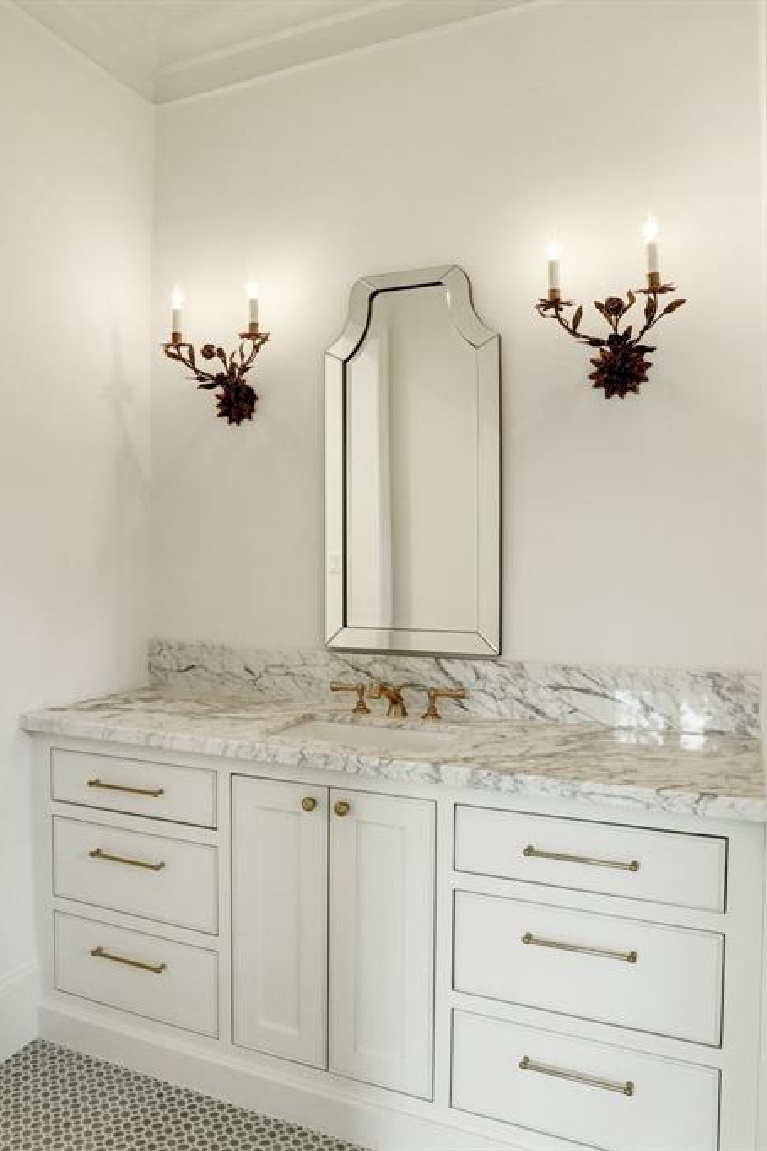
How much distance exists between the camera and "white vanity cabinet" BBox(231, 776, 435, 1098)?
6.56 feet

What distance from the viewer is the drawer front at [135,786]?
2.25 m

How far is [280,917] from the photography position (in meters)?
2.15

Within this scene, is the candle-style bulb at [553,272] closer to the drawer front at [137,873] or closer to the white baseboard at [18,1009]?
the drawer front at [137,873]

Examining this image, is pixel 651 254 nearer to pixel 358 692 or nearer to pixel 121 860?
pixel 358 692

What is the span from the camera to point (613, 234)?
2.35 meters

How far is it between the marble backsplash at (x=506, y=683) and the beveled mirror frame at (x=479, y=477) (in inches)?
2.2

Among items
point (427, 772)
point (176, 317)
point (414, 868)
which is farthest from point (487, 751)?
point (176, 317)

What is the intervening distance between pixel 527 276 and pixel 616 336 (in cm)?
34

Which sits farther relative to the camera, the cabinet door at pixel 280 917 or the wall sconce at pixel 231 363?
the wall sconce at pixel 231 363

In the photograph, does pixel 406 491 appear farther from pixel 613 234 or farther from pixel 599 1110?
pixel 599 1110

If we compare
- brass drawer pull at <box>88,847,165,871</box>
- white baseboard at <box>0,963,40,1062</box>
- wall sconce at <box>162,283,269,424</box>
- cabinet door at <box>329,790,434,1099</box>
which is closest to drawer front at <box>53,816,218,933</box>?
brass drawer pull at <box>88,847,165,871</box>

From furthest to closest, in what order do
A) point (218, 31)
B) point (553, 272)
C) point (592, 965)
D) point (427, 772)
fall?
point (218, 31), point (553, 272), point (427, 772), point (592, 965)

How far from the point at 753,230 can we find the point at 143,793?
206cm

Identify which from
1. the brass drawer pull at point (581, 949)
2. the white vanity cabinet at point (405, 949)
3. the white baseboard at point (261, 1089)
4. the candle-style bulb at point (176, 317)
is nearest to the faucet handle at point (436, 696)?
the white vanity cabinet at point (405, 949)
